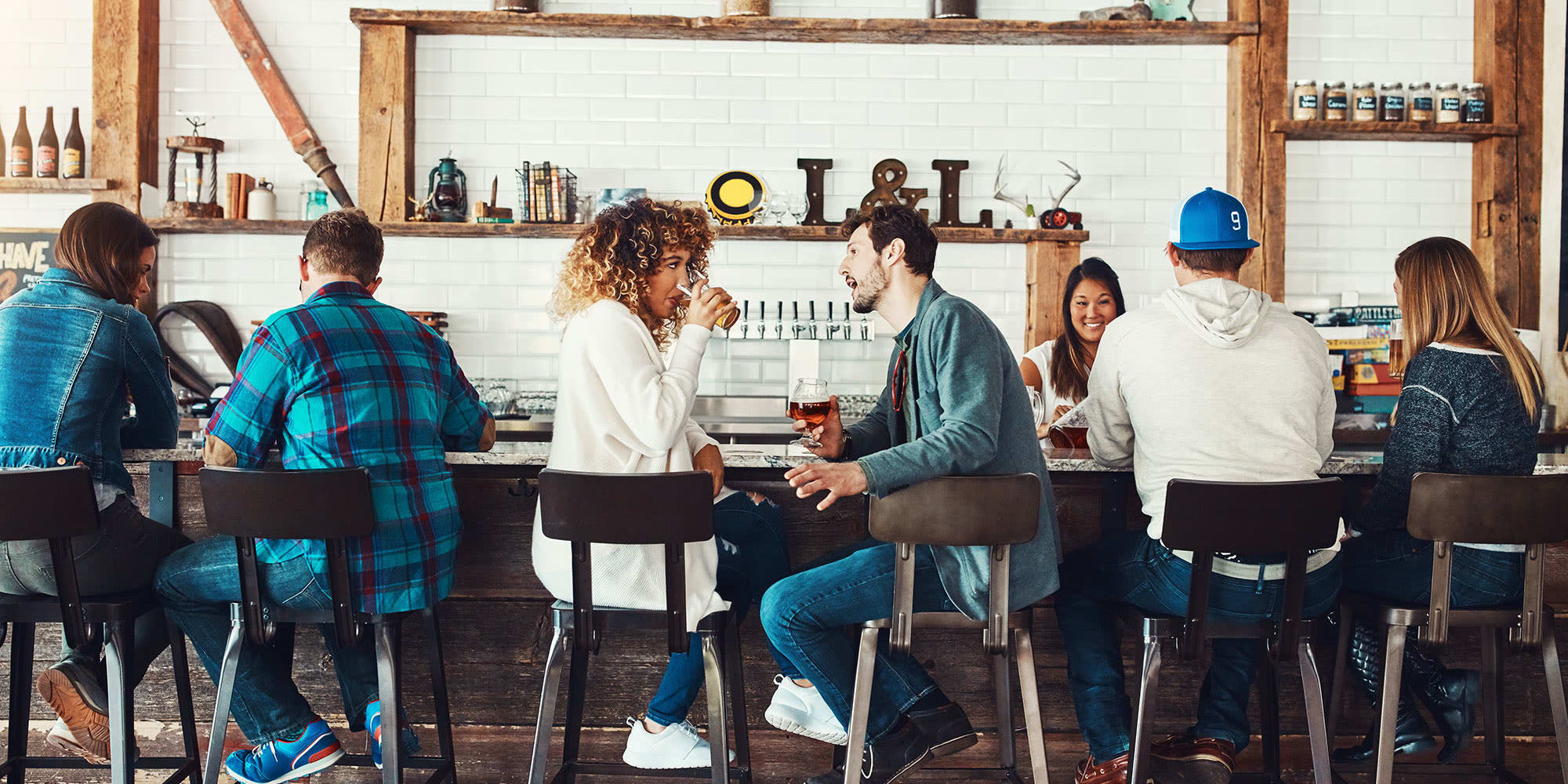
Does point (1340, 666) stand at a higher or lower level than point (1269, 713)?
higher

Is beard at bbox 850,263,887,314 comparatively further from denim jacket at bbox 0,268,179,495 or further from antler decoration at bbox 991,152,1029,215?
antler decoration at bbox 991,152,1029,215

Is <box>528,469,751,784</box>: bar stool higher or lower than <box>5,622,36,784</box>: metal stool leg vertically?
higher

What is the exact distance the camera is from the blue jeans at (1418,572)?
2223 millimetres

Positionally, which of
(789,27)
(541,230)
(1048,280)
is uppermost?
(789,27)

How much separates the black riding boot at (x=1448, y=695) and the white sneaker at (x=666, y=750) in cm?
161

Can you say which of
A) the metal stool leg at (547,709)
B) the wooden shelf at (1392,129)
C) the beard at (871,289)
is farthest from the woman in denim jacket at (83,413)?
the wooden shelf at (1392,129)

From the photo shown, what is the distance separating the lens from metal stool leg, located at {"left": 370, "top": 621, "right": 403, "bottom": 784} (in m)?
2.14

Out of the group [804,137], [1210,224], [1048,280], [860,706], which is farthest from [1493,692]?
[804,137]

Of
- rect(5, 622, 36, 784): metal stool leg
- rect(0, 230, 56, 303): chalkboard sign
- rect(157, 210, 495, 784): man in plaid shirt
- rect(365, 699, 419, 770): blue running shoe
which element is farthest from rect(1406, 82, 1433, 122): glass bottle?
rect(0, 230, 56, 303): chalkboard sign

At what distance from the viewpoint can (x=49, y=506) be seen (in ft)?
6.91

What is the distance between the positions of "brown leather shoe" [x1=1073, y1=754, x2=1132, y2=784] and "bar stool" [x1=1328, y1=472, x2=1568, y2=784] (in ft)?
1.61

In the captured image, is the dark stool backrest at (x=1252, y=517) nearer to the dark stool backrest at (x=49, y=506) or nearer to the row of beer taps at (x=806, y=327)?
the dark stool backrest at (x=49, y=506)

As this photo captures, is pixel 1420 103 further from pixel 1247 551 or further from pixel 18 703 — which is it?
pixel 18 703

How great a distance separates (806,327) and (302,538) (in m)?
3.15
